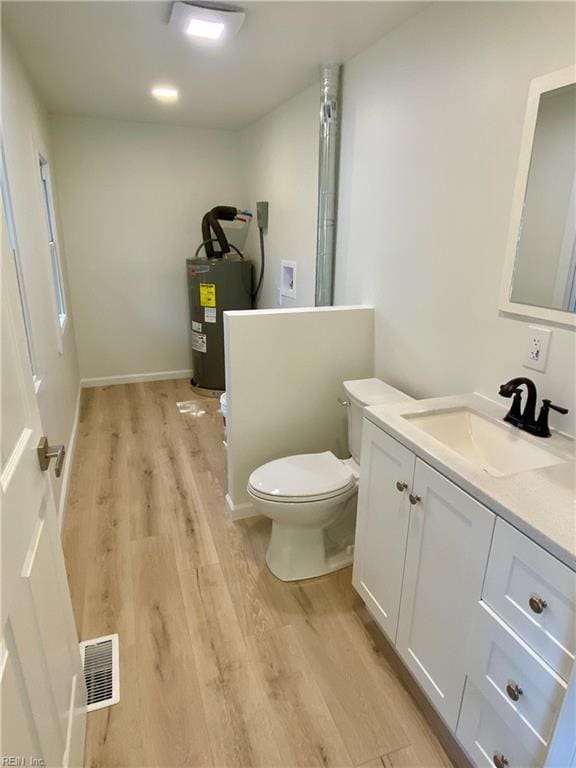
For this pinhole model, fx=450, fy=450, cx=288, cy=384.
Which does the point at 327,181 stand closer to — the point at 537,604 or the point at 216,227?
the point at 216,227

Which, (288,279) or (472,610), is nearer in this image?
(472,610)

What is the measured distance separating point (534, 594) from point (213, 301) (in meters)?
3.39

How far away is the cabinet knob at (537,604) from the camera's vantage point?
93 centimetres

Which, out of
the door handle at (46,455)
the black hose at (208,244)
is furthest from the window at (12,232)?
the black hose at (208,244)

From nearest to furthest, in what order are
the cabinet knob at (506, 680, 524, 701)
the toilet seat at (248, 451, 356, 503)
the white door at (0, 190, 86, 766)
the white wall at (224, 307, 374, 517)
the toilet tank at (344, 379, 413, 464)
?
the white door at (0, 190, 86, 766)
the cabinet knob at (506, 680, 524, 701)
the toilet seat at (248, 451, 356, 503)
the toilet tank at (344, 379, 413, 464)
the white wall at (224, 307, 374, 517)

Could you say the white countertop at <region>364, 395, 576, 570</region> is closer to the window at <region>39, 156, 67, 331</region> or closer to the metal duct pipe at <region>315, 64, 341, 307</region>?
the metal duct pipe at <region>315, 64, 341, 307</region>

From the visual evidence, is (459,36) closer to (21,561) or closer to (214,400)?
(21,561)

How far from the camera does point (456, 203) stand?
1701mm

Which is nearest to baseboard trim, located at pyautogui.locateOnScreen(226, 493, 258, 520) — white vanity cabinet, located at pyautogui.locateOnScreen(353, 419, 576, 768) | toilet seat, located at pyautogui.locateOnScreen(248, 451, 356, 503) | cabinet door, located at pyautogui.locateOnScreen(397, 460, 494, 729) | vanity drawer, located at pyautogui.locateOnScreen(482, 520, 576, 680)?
toilet seat, located at pyautogui.locateOnScreen(248, 451, 356, 503)

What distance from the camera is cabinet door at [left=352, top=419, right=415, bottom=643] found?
142 centimetres

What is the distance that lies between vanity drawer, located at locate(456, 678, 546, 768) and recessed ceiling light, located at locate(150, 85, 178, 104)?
3.28m

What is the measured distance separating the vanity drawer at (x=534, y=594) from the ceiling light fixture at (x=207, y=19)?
2.02m

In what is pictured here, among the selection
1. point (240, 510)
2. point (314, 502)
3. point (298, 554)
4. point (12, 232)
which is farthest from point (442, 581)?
point (12, 232)

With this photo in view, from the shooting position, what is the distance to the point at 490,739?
3.65ft
